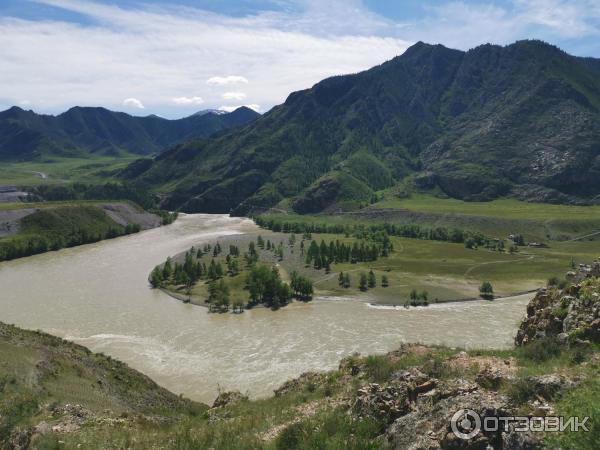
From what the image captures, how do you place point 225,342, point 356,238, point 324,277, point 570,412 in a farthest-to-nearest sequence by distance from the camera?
1. point 356,238
2. point 324,277
3. point 225,342
4. point 570,412

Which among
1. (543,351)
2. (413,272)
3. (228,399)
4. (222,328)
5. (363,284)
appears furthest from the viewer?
(413,272)

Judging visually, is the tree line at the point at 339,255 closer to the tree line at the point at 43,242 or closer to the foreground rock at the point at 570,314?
the foreground rock at the point at 570,314

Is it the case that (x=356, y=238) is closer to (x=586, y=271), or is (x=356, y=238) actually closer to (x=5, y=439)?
(x=586, y=271)

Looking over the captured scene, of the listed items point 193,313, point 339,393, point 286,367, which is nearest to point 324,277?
point 193,313

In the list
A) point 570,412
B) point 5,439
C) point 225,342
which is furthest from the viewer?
point 225,342

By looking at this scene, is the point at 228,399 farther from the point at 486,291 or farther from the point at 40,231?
the point at 40,231

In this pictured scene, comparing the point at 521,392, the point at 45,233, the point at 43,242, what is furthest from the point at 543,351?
the point at 45,233

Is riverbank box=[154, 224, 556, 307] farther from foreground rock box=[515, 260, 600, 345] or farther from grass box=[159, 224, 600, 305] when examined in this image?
foreground rock box=[515, 260, 600, 345]
